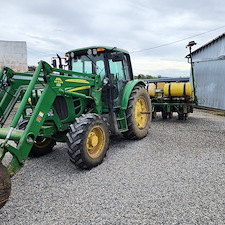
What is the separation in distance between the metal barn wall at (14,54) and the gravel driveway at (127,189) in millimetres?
18757

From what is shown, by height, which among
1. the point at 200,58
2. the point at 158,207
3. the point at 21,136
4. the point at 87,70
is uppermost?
the point at 200,58

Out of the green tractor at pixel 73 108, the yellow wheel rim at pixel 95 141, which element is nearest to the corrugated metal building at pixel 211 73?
the green tractor at pixel 73 108

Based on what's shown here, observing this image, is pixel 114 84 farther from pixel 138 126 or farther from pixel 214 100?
pixel 214 100

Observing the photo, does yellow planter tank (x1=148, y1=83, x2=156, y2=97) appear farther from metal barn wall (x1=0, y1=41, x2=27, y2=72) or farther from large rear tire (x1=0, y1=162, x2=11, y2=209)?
metal barn wall (x1=0, y1=41, x2=27, y2=72)

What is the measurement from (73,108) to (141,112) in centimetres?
219

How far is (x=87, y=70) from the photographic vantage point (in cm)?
506

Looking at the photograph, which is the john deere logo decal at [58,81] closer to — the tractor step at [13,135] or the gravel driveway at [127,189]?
the tractor step at [13,135]

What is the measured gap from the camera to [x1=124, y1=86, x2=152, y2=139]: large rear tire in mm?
5172

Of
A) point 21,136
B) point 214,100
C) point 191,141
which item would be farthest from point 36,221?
point 214,100

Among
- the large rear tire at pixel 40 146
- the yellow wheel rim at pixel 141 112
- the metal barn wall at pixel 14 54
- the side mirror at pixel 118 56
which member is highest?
the metal barn wall at pixel 14 54

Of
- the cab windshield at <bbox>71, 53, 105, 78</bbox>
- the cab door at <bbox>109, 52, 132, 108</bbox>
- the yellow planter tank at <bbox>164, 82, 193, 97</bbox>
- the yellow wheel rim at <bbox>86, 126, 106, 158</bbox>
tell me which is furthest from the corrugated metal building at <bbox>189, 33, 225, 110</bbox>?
the yellow wheel rim at <bbox>86, 126, 106, 158</bbox>

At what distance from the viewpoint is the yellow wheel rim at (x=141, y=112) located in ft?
19.1

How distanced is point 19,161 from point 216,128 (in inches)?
241

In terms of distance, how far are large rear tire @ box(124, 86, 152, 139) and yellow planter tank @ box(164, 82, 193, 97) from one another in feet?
7.92
